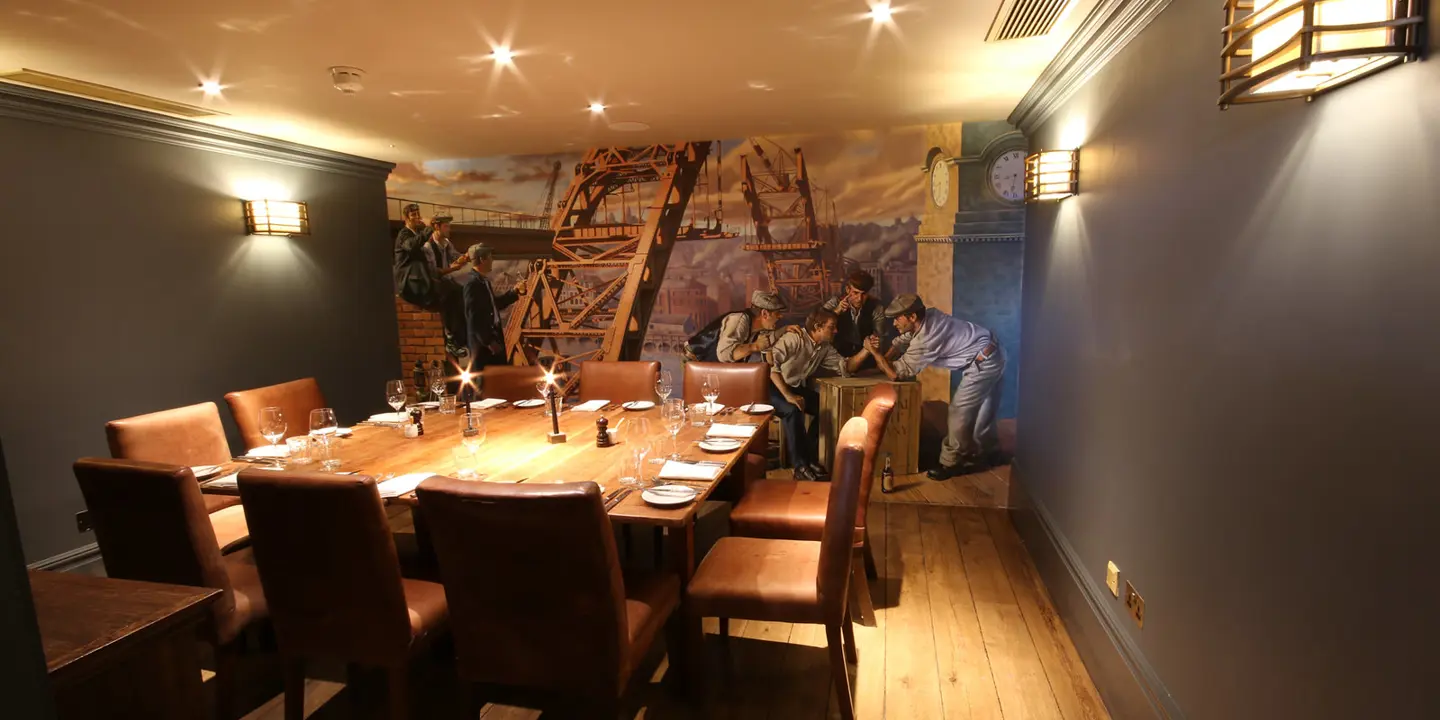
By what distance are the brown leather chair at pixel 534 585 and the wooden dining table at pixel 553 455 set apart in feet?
0.94

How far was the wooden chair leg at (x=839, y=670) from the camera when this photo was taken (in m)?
2.05

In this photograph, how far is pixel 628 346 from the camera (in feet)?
15.4

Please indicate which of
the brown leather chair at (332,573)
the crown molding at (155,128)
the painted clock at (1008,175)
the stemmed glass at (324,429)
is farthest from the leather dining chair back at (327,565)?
the painted clock at (1008,175)

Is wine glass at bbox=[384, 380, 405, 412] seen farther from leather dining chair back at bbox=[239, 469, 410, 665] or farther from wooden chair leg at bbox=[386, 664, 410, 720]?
wooden chair leg at bbox=[386, 664, 410, 720]

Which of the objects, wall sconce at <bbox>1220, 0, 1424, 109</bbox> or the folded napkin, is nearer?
wall sconce at <bbox>1220, 0, 1424, 109</bbox>

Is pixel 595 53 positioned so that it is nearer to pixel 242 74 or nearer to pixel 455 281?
pixel 242 74

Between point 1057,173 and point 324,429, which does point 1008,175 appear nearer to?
point 1057,173

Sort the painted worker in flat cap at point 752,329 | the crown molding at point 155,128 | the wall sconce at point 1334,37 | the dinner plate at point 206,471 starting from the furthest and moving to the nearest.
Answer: the painted worker in flat cap at point 752,329 < the crown molding at point 155,128 < the dinner plate at point 206,471 < the wall sconce at point 1334,37

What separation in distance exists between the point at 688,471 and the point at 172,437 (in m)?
2.12

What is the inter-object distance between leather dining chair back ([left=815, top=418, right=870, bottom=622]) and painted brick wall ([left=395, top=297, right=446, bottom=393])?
3.80m

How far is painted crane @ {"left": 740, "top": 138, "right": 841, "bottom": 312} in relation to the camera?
417 cm

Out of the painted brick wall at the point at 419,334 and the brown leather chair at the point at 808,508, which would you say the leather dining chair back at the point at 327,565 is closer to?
the brown leather chair at the point at 808,508

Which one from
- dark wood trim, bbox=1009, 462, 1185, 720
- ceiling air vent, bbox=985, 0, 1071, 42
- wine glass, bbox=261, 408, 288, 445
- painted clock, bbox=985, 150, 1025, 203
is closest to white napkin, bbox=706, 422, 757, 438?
dark wood trim, bbox=1009, 462, 1185, 720

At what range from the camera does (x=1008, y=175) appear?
3.88m
